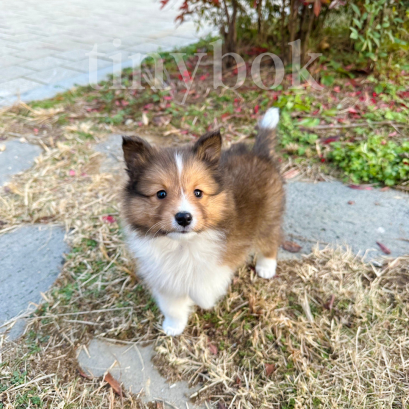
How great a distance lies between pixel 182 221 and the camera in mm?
1861

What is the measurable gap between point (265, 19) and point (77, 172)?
12.7 feet

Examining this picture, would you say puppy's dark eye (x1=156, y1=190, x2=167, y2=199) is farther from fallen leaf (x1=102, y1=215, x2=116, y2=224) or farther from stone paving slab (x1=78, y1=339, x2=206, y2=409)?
fallen leaf (x1=102, y1=215, x2=116, y2=224)

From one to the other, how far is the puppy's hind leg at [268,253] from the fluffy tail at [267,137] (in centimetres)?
61

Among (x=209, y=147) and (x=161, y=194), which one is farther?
(x=209, y=147)

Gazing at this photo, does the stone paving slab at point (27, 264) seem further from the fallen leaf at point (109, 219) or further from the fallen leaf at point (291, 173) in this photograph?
the fallen leaf at point (291, 173)

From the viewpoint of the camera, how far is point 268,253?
2848mm

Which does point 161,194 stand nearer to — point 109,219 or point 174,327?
point 174,327

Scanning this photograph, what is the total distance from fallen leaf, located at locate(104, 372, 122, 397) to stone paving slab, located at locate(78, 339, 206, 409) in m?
0.02

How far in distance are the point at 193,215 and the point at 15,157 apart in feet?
11.4

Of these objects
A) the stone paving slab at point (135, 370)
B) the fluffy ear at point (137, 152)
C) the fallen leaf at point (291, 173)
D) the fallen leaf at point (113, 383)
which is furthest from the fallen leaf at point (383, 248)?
the fallen leaf at point (113, 383)

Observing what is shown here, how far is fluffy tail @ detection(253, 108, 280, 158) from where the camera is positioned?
2.82 meters

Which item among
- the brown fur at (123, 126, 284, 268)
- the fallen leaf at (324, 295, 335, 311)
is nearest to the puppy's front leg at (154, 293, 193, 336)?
the brown fur at (123, 126, 284, 268)

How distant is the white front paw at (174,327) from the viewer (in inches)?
99.0

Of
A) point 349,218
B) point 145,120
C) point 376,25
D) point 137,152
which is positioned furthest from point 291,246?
point 376,25
